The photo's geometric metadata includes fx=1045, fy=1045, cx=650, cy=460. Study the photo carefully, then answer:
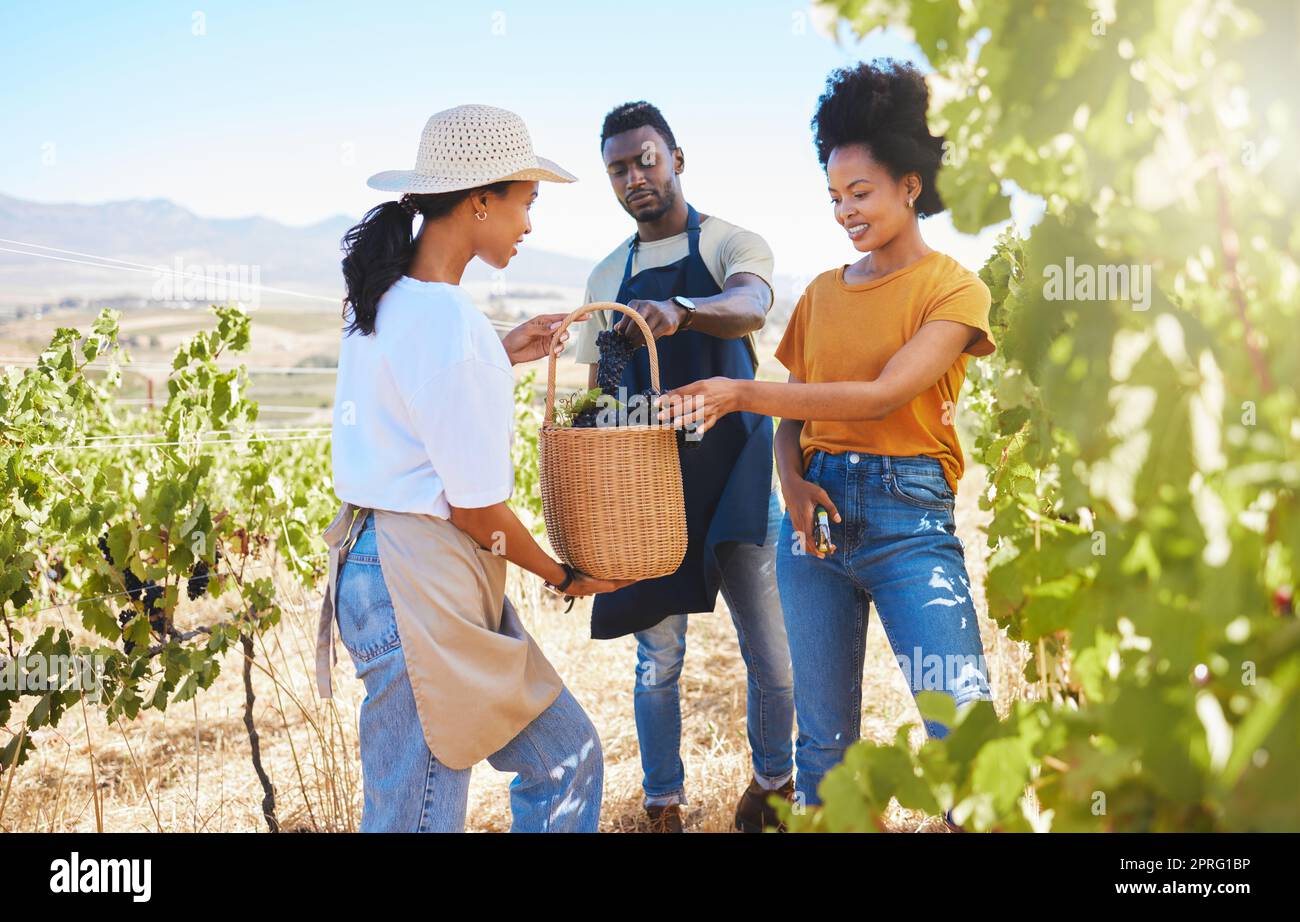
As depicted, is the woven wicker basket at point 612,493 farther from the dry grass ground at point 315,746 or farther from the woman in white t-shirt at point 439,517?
the dry grass ground at point 315,746

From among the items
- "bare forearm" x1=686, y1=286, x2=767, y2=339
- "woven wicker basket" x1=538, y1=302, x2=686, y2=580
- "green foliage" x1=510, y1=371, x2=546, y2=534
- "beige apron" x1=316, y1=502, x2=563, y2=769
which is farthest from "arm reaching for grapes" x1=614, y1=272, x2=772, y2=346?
"green foliage" x1=510, y1=371, x2=546, y2=534

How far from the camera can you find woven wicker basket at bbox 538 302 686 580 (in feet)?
6.87

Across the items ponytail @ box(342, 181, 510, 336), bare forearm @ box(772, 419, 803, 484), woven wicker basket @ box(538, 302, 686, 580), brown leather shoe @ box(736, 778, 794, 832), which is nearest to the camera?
ponytail @ box(342, 181, 510, 336)

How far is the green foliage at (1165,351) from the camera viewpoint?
26.1 inches

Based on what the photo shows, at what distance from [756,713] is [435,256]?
1649 millimetres

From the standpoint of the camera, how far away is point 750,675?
3025 millimetres

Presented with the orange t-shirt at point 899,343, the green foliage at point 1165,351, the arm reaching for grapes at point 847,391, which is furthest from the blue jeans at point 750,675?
the green foliage at point 1165,351

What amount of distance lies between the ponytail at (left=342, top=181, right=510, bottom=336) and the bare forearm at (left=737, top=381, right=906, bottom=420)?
67 centimetres

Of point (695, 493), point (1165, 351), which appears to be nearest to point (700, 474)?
point (695, 493)

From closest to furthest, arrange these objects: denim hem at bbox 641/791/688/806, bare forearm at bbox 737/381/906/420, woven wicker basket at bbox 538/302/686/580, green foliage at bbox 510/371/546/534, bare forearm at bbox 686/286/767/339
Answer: bare forearm at bbox 737/381/906/420 → woven wicker basket at bbox 538/302/686/580 → bare forearm at bbox 686/286/767/339 → denim hem at bbox 641/791/688/806 → green foliage at bbox 510/371/546/534

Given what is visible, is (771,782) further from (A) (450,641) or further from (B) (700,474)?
(A) (450,641)

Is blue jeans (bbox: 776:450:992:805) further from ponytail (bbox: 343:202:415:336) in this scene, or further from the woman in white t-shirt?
ponytail (bbox: 343:202:415:336)
